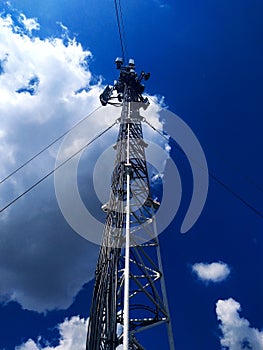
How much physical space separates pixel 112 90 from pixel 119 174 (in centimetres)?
848

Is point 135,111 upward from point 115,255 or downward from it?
upward

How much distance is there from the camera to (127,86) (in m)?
20.2

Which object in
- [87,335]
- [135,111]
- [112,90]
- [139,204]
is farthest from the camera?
[112,90]

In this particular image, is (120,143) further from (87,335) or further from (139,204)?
(87,335)

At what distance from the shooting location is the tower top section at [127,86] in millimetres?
20020

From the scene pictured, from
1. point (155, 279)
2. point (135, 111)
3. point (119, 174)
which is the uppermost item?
point (135, 111)

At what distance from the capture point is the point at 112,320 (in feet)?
35.2

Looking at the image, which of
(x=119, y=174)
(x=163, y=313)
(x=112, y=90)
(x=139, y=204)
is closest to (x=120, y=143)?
(x=119, y=174)

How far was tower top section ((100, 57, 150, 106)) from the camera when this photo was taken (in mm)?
20020

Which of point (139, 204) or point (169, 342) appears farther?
point (139, 204)

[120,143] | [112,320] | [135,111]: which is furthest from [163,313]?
[135,111]

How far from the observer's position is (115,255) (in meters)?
12.3

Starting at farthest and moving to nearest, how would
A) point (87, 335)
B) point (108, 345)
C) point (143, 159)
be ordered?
point (143, 159) → point (87, 335) → point (108, 345)

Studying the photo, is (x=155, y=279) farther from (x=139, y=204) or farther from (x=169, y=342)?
(x=139, y=204)
